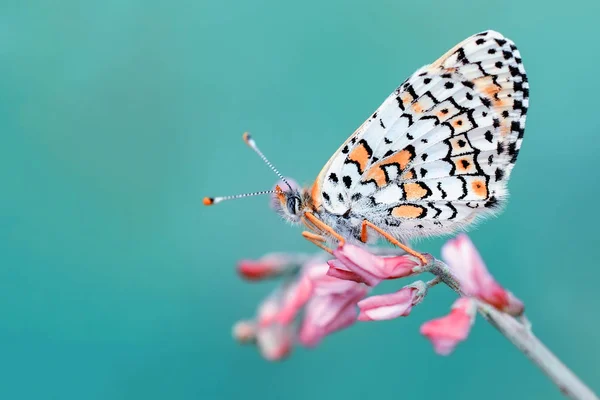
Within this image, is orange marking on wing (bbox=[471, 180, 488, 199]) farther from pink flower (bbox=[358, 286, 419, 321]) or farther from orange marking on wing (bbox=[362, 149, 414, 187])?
pink flower (bbox=[358, 286, 419, 321])

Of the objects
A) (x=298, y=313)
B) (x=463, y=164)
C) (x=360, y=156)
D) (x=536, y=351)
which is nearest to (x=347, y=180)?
(x=360, y=156)

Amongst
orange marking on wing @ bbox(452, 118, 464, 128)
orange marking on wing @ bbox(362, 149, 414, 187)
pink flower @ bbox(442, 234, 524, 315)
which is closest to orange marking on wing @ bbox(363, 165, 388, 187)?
orange marking on wing @ bbox(362, 149, 414, 187)

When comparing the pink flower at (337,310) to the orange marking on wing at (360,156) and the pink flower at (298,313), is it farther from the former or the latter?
the orange marking on wing at (360,156)

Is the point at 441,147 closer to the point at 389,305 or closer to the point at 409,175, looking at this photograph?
the point at 409,175

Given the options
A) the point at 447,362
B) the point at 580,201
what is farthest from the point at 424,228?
the point at 580,201

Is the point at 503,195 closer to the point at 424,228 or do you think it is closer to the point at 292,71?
the point at 424,228

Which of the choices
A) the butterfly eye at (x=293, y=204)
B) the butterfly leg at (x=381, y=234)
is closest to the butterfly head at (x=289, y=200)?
the butterfly eye at (x=293, y=204)
